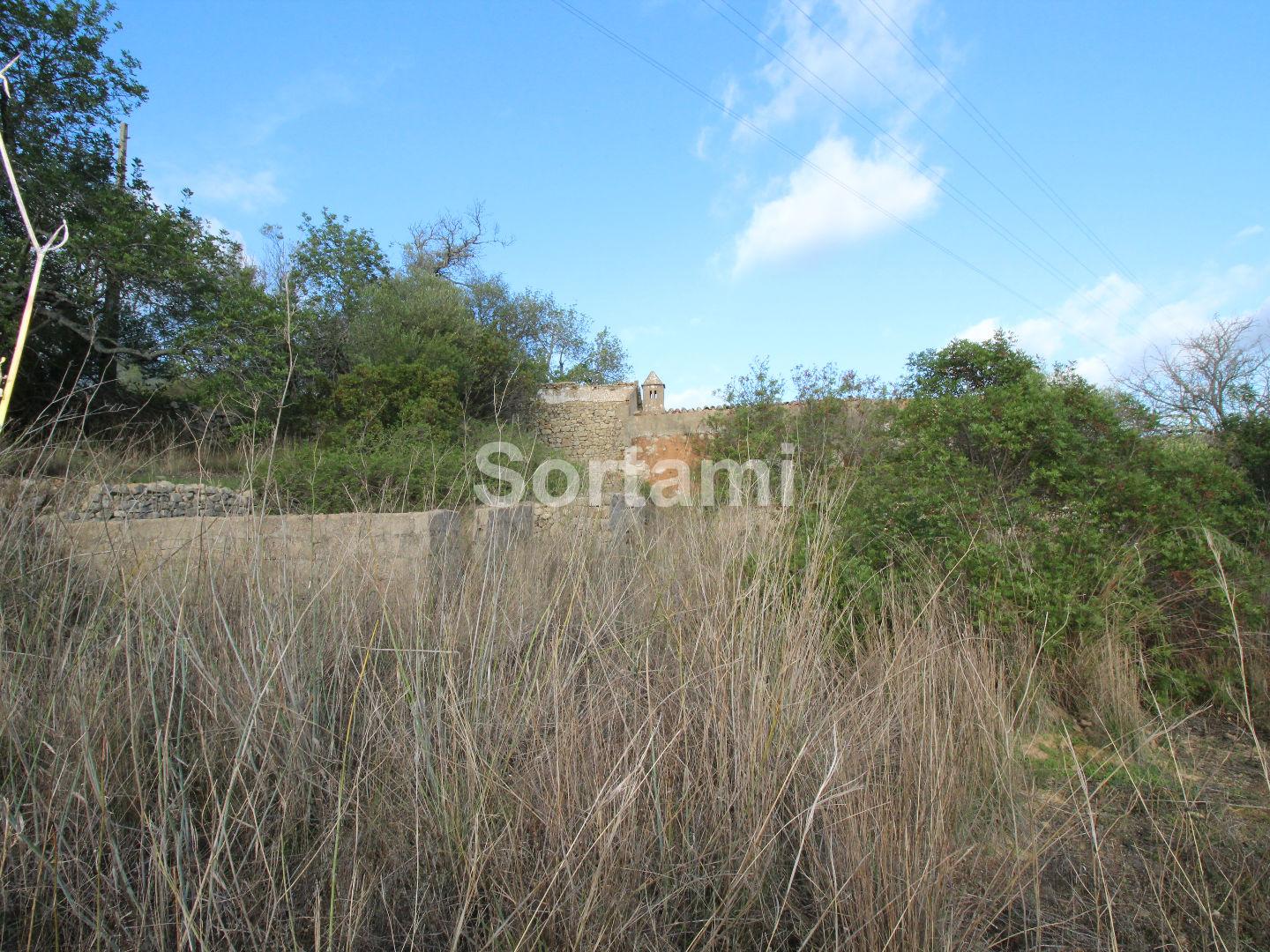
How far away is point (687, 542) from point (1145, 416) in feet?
10.9

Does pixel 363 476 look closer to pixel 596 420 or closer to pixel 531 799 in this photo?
pixel 531 799

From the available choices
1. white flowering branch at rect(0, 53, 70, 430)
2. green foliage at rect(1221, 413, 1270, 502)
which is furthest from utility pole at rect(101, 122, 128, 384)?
green foliage at rect(1221, 413, 1270, 502)

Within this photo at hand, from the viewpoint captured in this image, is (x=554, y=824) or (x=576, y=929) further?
(x=554, y=824)

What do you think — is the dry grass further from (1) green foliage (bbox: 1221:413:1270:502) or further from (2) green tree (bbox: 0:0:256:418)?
(2) green tree (bbox: 0:0:256:418)

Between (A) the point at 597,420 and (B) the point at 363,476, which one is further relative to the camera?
(A) the point at 597,420

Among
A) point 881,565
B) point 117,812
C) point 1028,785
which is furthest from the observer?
point 881,565

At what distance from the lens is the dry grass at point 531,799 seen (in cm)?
146

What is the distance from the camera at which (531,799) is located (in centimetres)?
174

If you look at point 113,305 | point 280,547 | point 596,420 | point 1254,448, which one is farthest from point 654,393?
point 280,547

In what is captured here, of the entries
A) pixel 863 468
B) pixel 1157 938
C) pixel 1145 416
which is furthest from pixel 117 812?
pixel 1145 416

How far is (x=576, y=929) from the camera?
Result: 4.78 feet

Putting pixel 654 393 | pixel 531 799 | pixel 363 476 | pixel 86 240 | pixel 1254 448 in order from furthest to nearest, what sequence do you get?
pixel 654 393, pixel 86 240, pixel 363 476, pixel 1254 448, pixel 531 799

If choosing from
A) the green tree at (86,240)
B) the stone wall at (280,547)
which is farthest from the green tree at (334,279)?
the stone wall at (280,547)

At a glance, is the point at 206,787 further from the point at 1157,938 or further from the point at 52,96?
the point at 52,96
